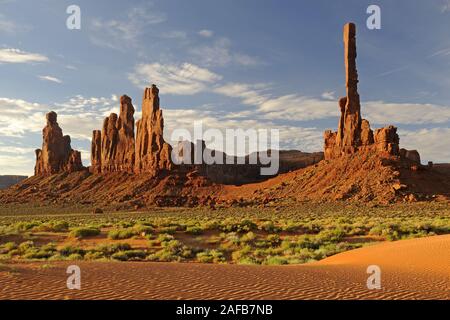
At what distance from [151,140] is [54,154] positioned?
32806mm

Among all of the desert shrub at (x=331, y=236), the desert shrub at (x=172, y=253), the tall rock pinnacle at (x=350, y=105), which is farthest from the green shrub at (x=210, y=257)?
the tall rock pinnacle at (x=350, y=105)

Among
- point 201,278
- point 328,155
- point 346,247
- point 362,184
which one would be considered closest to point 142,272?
→ point 201,278

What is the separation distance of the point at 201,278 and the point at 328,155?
2798 inches

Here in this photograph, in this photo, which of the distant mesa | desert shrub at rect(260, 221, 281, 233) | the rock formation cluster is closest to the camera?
desert shrub at rect(260, 221, 281, 233)

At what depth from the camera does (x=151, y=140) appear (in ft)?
322

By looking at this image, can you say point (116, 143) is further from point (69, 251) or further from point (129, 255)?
point (129, 255)

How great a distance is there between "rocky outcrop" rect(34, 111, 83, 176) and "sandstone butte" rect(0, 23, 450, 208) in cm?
27

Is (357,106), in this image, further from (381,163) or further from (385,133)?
(381,163)

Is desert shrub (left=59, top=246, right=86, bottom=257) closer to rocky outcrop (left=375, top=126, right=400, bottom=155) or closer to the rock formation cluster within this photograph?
rocky outcrop (left=375, top=126, right=400, bottom=155)

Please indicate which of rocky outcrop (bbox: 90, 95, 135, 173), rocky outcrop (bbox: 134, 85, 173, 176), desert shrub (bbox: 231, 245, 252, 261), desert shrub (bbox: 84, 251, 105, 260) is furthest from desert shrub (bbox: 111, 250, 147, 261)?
rocky outcrop (bbox: 90, 95, 135, 173)

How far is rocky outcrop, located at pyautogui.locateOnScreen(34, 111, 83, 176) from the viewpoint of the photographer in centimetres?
10725

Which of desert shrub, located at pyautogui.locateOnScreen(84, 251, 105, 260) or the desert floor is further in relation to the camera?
desert shrub, located at pyautogui.locateOnScreen(84, 251, 105, 260)

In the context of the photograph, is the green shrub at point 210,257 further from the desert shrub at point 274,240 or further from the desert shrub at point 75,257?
the desert shrub at point 75,257

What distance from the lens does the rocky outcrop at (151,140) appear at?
9238 cm
